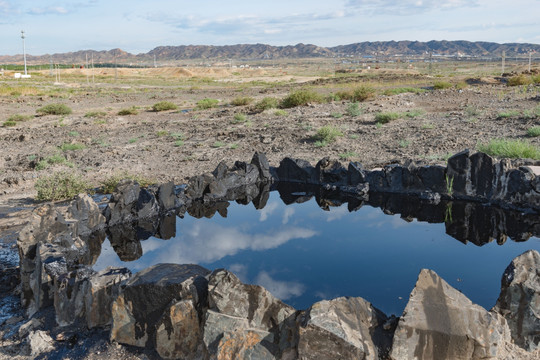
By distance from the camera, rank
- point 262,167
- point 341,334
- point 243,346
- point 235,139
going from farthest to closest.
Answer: point 235,139 → point 262,167 → point 243,346 → point 341,334

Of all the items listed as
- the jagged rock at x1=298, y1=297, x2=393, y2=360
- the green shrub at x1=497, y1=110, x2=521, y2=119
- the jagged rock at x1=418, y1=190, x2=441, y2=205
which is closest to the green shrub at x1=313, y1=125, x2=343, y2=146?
the jagged rock at x1=418, y1=190, x2=441, y2=205

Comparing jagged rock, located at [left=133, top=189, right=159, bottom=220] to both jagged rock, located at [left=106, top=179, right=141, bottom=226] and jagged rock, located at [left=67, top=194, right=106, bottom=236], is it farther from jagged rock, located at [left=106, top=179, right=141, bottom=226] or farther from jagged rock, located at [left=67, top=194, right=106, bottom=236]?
jagged rock, located at [left=67, top=194, right=106, bottom=236]

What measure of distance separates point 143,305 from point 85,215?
11.8 feet

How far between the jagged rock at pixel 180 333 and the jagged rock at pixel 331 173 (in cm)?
613

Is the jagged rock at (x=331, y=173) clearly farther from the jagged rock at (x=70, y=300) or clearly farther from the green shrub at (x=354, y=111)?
the green shrub at (x=354, y=111)

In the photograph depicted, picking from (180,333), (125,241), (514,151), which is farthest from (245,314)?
(514,151)

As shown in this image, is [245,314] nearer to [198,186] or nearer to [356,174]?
[198,186]

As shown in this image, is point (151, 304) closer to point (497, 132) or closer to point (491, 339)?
point (491, 339)

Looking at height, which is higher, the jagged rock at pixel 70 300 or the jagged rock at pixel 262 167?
the jagged rock at pixel 262 167

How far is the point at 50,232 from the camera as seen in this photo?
623cm

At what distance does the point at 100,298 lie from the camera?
15.4 feet

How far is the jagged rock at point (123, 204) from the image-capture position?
8.00m

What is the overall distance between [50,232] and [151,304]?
2.50 meters

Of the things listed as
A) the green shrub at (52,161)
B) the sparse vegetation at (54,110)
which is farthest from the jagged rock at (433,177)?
the sparse vegetation at (54,110)
